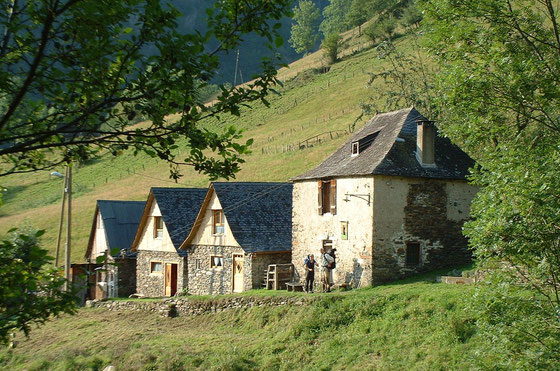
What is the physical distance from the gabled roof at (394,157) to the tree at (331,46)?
2605 inches

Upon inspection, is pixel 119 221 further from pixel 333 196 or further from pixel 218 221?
pixel 333 196

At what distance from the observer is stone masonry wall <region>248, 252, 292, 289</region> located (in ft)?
82.1

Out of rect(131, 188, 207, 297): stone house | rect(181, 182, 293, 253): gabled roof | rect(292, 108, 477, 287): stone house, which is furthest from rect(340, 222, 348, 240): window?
rect(131, 188, 207, 297): stone house

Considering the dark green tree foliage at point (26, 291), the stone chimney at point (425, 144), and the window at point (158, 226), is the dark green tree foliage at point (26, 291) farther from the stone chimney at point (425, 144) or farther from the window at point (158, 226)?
the window at point (158, 226)

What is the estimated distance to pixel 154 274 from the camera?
99.8ft

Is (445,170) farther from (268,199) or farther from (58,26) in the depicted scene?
(58,26)

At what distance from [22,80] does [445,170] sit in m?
19.6

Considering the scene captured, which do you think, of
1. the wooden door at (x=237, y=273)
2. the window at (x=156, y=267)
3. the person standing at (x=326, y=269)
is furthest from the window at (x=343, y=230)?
the window at (x=156, y=267)

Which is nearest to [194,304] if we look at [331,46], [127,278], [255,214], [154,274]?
[255,214]

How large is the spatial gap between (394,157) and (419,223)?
270 cm

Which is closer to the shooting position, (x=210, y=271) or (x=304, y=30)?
(x=210, y=271)

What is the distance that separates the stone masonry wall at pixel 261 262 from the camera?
25036mm

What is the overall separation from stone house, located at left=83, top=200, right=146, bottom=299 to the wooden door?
8.56m

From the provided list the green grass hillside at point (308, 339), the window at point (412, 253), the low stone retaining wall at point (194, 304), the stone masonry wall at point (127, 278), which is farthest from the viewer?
the stone masonry wall at point (127, 278)
